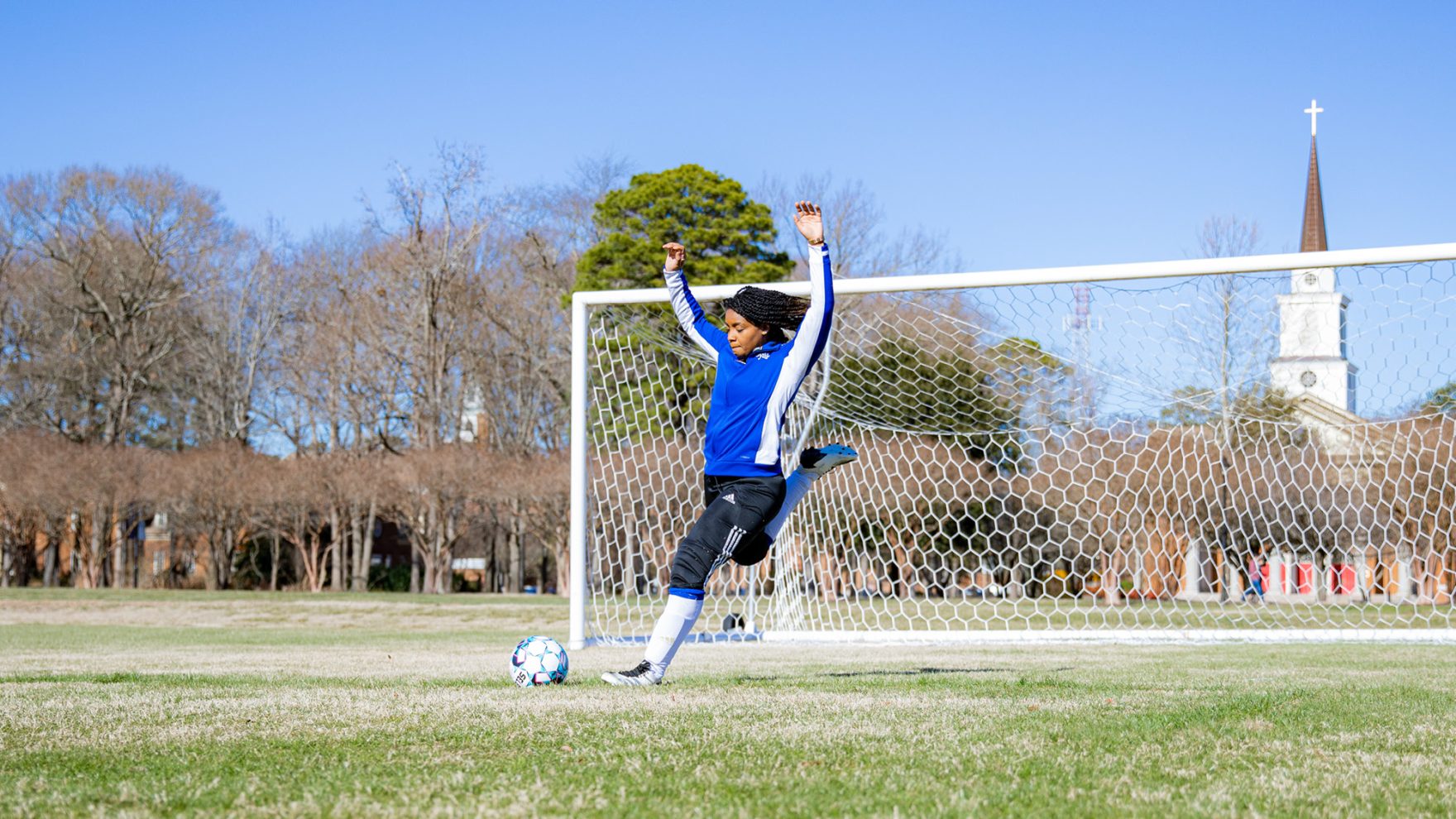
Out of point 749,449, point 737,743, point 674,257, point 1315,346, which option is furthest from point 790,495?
point 1315,346

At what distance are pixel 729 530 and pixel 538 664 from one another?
1356 millimetres

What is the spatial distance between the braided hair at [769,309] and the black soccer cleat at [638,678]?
184 centimetres

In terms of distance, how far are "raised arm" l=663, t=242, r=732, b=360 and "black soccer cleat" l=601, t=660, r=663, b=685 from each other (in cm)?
173

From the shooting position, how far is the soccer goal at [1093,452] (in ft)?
45.0

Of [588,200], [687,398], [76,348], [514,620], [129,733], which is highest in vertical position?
[588,200]

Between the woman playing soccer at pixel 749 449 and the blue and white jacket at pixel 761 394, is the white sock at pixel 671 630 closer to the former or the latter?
the woman playing soccer at pixel 749 449

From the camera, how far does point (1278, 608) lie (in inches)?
710

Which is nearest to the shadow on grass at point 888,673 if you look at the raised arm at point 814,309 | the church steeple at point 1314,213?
the raised arm at point 814,309

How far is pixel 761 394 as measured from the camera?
6719 millimetres

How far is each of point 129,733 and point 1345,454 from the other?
15.5m

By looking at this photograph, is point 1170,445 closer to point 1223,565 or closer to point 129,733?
point 1223,565

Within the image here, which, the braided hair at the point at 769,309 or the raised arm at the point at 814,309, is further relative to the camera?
the braided hair at the point at 769,309

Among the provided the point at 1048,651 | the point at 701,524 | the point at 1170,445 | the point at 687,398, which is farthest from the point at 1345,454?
the point at 701,524

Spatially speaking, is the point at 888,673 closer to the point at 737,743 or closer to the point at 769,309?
the point at 769,309
